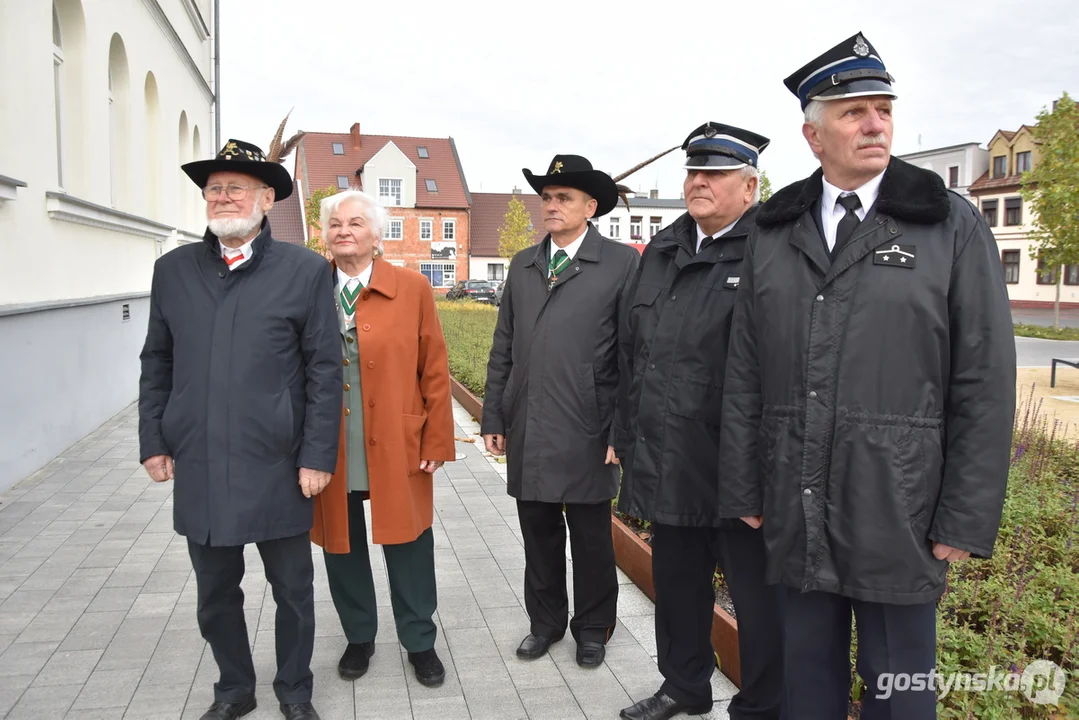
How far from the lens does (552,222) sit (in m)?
4.25

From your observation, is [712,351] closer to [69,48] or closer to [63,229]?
[63,229]

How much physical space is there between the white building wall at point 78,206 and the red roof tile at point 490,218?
4307 cm

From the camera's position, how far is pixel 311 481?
3482 millimetres

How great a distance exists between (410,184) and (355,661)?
5346cm

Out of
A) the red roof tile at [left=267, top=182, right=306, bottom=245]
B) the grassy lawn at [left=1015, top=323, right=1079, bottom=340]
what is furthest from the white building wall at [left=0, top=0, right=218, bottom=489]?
the red roof tile at [left=267, top=182, right=306, bottom=245]

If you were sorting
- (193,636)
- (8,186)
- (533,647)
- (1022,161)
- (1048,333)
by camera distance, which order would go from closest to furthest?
1. (533,647)
2. (193,636)
3. (8,186)
4. (1048,333)
5. (1022,161)

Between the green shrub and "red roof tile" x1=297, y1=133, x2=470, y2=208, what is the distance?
2946 cm

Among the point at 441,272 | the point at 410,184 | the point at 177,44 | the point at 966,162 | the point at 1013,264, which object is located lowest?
the point at 441,272

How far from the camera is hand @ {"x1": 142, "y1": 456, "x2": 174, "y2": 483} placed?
3494 mm

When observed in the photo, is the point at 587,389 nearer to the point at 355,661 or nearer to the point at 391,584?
the point at 391,584

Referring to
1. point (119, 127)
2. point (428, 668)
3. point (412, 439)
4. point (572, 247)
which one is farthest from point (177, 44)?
point (428, 668)

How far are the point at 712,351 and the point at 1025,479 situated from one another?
382 cm

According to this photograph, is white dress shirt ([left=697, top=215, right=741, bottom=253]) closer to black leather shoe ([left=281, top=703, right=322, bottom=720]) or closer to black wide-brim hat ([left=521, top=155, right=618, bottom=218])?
black wide-brim hat ([left=521, top=155, right=618, bottom=218])

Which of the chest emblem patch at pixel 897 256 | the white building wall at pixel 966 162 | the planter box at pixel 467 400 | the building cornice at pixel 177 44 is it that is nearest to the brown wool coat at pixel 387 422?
the chest emblem patch at pixel 897 256
